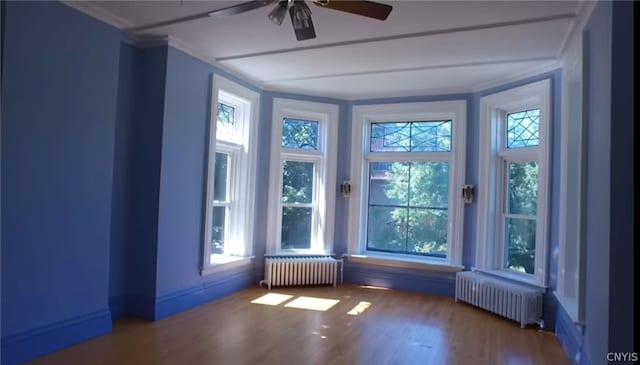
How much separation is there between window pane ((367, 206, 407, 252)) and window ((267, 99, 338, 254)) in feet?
1.93

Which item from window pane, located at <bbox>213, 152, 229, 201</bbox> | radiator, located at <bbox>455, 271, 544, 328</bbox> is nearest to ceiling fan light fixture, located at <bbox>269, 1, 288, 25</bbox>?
window pane, located at <bbox>213, 152, 229, 201</bbox>

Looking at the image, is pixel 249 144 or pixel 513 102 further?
pixel 249 144

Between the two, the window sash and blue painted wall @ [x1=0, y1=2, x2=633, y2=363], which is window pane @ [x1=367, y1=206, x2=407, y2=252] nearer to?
the window sash

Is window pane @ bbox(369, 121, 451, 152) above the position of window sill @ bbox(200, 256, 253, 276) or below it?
above

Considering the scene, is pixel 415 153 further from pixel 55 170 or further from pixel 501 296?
pixel 55 170

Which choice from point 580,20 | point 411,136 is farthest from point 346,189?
point 580,20

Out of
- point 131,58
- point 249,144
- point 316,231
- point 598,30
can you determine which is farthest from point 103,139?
point 598,30

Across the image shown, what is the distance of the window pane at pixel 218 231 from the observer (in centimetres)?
457

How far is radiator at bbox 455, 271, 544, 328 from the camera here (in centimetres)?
378

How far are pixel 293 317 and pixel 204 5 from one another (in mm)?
2912

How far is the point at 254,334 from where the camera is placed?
339 cm

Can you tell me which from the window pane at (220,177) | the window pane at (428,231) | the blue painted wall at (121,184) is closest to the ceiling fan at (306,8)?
the blue painted wall at (121,184)

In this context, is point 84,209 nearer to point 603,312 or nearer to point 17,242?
point 17,242

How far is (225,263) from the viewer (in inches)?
176
